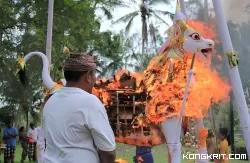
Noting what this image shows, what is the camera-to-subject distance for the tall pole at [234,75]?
421 centimetres

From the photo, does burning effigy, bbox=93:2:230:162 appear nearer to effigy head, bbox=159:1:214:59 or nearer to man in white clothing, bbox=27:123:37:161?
effigy head, bbox=159:1:214:59

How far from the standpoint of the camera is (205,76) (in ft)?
17.6

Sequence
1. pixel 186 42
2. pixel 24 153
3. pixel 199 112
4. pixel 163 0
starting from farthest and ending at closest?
1. pixel 163 0
2. pixel 24 153
3. pixel 199 112
4. pixel 186 42

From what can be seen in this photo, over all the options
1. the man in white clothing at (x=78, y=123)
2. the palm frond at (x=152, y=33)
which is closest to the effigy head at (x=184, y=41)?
the man in white clothing at (x=78, y=123)

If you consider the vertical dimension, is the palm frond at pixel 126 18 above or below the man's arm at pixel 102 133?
above

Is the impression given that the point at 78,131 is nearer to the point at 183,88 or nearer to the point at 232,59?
the point at 232,59

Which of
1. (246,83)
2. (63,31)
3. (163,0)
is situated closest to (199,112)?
(246,83)

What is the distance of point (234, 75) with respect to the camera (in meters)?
4.29

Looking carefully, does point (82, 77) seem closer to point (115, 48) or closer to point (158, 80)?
point (158, 80)

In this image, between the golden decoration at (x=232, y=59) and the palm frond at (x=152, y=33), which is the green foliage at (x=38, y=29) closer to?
the golden decoration at (x=232, y=59)

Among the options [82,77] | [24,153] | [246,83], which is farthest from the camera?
[24,153]

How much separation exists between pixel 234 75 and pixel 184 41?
98 cm

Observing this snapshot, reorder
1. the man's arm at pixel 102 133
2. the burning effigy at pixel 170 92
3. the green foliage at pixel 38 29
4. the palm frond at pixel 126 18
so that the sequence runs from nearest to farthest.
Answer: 1. the man's arm at pixel 102 133
2. the burning effigy at pixel 170 92
3. the green foliage at pixel 38 29
4. the palm frond at pixel 126 18

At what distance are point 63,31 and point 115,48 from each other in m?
15.4
